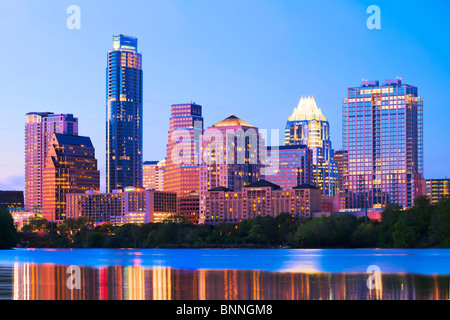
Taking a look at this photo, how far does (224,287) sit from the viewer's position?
56.3 m

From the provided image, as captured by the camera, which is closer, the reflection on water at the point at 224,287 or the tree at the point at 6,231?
the reflection on water at the point at 224,287

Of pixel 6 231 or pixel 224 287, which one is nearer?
pixel 224 287

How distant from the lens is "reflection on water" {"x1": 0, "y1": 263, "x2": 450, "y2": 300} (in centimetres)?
4847

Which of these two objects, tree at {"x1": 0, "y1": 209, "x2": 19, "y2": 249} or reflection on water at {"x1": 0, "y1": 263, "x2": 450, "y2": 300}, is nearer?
reflection on water at {"x1": 0, "y1": 263, "x2": 450, "y2": 300}

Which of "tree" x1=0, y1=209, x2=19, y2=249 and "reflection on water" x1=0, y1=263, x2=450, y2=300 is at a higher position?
"reflection on water" x1=0, y1=263, x2=450, y2=300

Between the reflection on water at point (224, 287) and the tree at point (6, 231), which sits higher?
the reflection on water at point (224, 287)

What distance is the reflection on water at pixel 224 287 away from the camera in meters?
48.5
